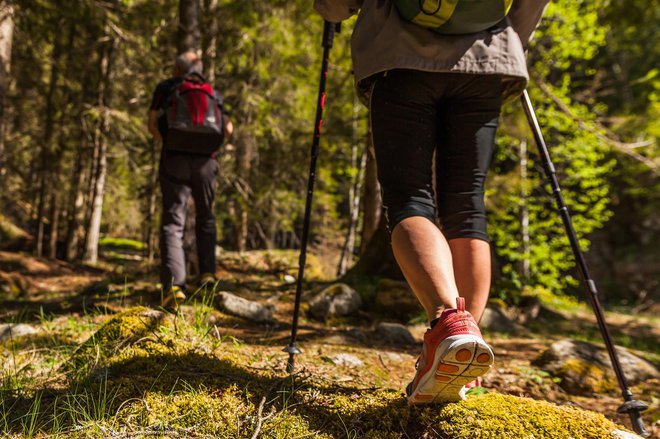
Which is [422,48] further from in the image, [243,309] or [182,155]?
[243,309]

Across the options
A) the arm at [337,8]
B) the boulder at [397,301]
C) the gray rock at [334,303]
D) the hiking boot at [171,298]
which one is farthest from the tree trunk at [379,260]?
the arm at [337,8]

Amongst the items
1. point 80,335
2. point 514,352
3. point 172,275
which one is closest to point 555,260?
point 514,352

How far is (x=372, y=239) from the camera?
6504mm

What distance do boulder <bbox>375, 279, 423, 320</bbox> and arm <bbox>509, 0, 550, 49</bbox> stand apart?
3260mm

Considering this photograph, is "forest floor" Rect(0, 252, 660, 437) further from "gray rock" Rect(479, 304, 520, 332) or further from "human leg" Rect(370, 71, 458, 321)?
"gray rock" Rect(479, 304, 520, 332)

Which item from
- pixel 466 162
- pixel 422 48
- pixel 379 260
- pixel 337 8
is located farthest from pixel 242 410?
pixel 379 260

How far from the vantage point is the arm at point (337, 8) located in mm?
2041

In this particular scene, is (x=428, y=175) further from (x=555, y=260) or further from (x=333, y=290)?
(x=555, y=260)

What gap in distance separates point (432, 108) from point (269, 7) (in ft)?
30.0

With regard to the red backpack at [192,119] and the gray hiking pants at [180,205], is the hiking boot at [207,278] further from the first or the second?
the red backpack at [192,119]

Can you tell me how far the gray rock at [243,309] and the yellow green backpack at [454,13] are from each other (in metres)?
2.85

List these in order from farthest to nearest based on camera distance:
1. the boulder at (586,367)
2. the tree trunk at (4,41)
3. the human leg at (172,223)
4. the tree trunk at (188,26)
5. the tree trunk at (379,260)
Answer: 1. the tree trunk at (188,26)
2. the tree trunk at (379,260)
3. the tree trunk at (4,41)
4. the human leg at (172,223)
5. the boulder at (586,367)

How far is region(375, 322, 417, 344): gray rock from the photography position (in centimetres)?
372

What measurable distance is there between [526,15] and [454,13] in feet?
1.82
